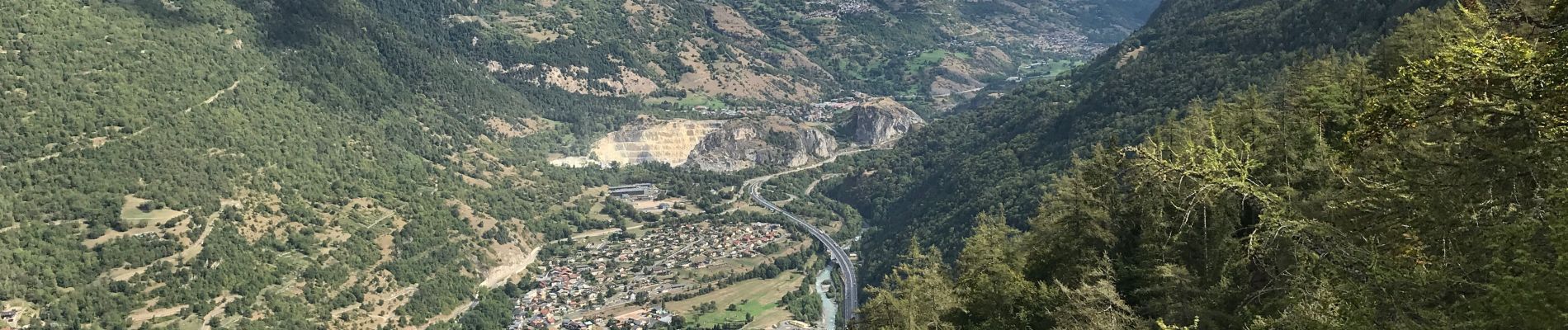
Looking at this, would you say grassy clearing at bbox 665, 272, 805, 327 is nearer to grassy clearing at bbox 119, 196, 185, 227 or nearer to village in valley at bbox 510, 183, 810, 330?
village in valley at bbox 510, 183, 810, 330

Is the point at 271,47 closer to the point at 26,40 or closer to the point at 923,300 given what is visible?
the point at 26,40

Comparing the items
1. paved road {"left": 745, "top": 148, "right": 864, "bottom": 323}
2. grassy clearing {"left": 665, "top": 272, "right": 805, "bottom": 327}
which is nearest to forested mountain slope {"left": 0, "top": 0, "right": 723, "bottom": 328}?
grassy clearing {"left": 665, "top": 272, "right": 805, "bottom": 327}

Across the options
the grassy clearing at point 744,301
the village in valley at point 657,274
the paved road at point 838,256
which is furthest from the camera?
the paved road at point 838,256

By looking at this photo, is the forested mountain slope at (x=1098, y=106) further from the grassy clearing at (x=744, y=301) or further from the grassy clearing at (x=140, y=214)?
the grassy clearing at (x=140, y=214)

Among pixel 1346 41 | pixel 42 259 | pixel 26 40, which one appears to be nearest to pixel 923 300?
pixel 1346 41

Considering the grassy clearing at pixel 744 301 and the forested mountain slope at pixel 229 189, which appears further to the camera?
the grassy clearing at pixel 744 301

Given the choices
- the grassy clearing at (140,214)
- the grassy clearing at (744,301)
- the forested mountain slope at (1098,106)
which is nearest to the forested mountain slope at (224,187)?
the grassy clearing at (140,214)

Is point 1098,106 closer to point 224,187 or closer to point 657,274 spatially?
point 657,274

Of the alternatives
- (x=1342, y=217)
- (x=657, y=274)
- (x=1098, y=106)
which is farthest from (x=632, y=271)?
(x=1342, y=217)
